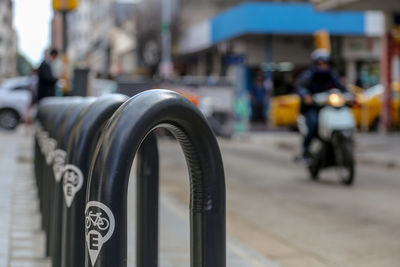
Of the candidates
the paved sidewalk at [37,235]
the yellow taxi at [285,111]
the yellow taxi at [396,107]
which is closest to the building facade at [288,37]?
the yellow taxi at [285,111]

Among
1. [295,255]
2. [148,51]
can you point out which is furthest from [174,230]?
[148,51]

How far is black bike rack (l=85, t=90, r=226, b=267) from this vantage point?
2365 millimetres

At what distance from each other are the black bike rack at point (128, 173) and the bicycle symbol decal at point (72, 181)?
2.13 ft

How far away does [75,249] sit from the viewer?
3.17 m

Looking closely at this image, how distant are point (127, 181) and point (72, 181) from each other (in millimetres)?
863

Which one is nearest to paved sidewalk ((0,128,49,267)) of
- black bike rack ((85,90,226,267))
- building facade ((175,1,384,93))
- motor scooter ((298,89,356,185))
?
black bike rack ((85,90,226,267))

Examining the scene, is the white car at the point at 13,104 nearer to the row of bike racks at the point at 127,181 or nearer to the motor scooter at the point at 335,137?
the motor scooter at the point at 335,137

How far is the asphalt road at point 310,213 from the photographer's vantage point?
5.86 m

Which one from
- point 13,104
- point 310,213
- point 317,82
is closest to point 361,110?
point 13,104

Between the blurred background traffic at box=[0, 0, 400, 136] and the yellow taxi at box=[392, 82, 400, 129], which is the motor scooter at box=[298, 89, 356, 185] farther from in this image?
the yellow taxi at box=[392, 82, 400, 129]

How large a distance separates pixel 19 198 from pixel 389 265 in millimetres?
3967

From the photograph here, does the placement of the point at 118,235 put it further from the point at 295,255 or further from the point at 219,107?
the point at 219,107

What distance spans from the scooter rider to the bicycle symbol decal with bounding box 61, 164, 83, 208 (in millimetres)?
7851

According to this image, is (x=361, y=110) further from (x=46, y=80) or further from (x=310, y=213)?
(x=310, y=213)
